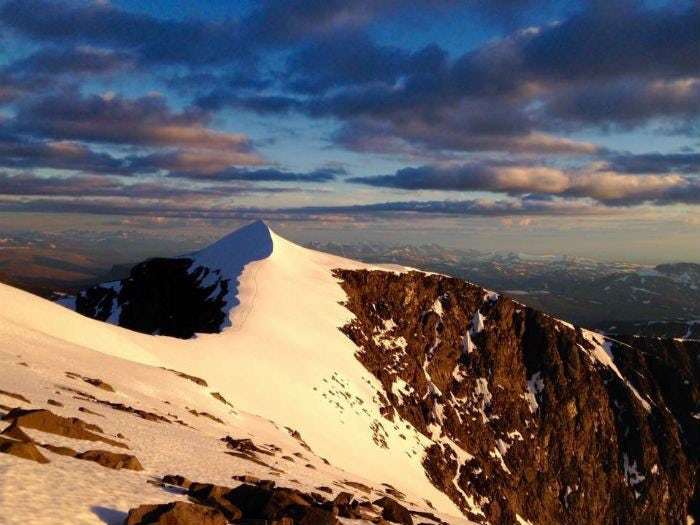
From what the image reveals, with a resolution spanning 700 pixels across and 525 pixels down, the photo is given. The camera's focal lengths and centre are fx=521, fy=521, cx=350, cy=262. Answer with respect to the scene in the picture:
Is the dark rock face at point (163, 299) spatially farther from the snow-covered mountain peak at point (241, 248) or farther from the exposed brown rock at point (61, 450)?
the exposed brown rock at point (61, 450)

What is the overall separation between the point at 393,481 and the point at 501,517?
41.6m

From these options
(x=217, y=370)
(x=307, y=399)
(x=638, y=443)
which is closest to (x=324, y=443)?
(x=307, y=399)

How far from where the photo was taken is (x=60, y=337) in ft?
165

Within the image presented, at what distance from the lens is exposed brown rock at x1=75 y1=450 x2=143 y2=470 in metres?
18.4

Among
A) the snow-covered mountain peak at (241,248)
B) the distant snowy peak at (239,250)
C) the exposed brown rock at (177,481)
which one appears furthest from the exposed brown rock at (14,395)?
the snow-covered mountain peak at (241,248)

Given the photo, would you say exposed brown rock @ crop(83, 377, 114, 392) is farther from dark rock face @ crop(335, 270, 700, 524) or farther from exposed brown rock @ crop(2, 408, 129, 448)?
dark rock face @ crop(335, 270, 700, 524)

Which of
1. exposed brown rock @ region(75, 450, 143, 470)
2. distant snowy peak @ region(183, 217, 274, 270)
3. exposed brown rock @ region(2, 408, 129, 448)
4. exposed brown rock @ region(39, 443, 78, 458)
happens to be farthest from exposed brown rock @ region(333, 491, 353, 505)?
distant snowy peak @ region(183, 217, 274, 270)

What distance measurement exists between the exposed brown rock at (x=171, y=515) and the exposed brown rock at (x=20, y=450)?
502 centimetres

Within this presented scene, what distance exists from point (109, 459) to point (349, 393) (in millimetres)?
66475

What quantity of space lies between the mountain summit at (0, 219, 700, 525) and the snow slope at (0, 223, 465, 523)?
243mm

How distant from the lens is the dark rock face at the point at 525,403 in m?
104

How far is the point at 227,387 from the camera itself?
2343 inches

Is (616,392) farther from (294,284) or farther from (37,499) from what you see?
(37,499)

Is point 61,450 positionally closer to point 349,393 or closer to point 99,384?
point 99,384
